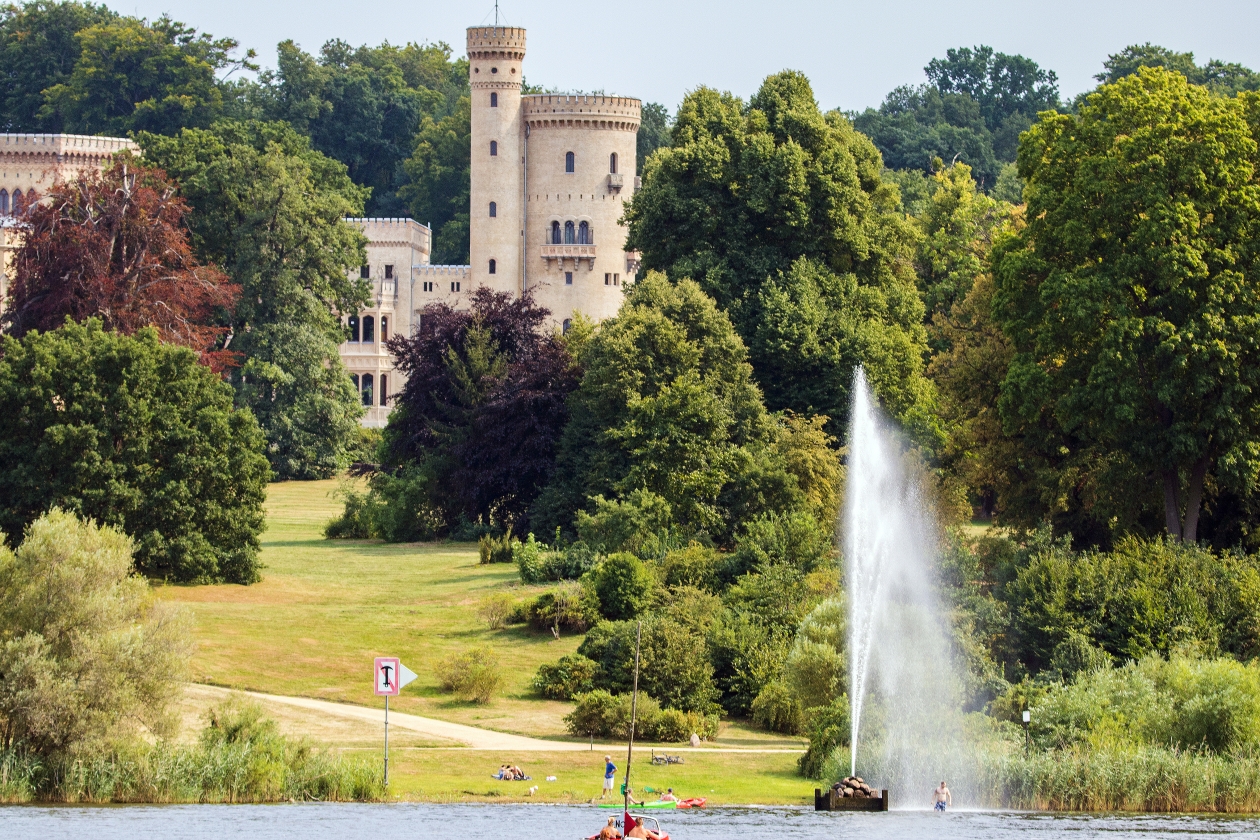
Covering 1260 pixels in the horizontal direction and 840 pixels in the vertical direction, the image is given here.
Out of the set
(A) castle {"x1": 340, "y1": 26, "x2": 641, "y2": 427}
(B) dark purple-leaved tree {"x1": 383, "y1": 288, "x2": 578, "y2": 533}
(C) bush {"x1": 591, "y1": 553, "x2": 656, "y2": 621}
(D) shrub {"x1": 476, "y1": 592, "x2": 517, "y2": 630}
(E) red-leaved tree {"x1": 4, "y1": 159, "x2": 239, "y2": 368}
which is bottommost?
(D) shrub {"x1": 476, "y1": 592, "x2": 517, "y2": 630}

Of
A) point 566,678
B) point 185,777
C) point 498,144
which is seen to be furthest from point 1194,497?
point 498,144

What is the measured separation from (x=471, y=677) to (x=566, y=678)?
6.75 feet

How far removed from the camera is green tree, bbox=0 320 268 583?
2181 inches

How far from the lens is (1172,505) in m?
49.2

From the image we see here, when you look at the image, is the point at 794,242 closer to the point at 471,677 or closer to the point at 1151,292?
the point at 1151,292

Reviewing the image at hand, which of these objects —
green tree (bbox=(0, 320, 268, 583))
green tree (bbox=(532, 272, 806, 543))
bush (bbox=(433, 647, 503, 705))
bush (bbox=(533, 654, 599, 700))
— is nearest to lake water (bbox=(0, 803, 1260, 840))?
bush (bbox=(433, 647, 503, 705))

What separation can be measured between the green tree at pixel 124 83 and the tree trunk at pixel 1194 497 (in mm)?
89226

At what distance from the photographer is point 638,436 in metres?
60.4

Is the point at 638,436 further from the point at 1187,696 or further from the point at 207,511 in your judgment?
the point at 1187,696

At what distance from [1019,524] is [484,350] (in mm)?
21443

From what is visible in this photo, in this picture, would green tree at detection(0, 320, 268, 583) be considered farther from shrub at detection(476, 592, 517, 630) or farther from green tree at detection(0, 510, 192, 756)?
green tree at detection(0, 510, 192, 756)

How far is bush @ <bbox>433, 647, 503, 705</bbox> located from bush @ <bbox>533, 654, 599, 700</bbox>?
91 centimetres

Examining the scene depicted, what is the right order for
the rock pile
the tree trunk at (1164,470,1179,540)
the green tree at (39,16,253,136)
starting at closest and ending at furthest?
the rock pile < the tree trunk at (1164,470,1179,540) < the green tree at (39,16,253,136)

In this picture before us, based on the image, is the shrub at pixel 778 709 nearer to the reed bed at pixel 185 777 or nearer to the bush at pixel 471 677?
the bush at pixel 471 677
